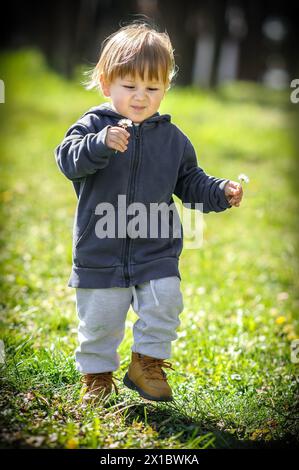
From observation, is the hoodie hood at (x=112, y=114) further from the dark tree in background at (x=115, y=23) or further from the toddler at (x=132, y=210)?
the dark tree in background at (x=115, y=23)

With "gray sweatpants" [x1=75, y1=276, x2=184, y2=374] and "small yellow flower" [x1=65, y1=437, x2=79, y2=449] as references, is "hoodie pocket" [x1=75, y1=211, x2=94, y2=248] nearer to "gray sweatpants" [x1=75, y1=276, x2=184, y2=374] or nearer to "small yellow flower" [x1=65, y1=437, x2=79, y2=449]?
"gray sweatpants" [x1=75, y1=276, x2=184, y2=374]

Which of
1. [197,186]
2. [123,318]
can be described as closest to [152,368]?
[123,318]

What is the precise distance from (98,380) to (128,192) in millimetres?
807

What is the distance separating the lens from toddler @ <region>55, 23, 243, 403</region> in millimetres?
2869

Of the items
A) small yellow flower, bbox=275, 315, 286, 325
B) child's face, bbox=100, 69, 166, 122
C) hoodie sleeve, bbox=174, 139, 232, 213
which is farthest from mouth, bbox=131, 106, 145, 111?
small yellow flower, bbox=275, 315, 286, 325

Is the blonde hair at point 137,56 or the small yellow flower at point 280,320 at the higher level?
the blonde hair at point 137,56

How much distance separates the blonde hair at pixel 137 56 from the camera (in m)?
2.82

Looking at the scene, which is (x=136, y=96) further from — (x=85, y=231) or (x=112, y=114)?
(x=85, y=231)

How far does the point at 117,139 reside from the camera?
2.58m

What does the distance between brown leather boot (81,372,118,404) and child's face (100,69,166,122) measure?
42.7 inches

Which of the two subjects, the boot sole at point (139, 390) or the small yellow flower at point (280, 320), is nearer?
the boot sole at point (139, 390)

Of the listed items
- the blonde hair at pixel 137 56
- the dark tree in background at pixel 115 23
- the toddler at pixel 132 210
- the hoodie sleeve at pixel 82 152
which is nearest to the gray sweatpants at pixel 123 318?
the toddler at pixel 132 210

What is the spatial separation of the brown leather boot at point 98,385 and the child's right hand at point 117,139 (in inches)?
40.2
